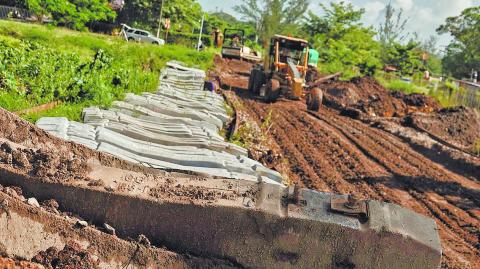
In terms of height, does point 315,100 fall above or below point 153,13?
below

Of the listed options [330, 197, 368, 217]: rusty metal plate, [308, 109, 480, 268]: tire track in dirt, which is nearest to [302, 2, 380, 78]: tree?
[308, 109, 480, 268]: tire track in dirt

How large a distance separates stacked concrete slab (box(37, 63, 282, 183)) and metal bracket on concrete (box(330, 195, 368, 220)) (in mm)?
1847

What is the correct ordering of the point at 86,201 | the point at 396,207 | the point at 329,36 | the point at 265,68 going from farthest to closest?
the point at 329,36 < the point at 265,68 < the point at 396,207 < the point at 86,201

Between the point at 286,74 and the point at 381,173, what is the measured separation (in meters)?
7.99

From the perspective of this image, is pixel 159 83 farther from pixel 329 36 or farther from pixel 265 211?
pixel 329 36

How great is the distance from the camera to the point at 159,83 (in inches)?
583

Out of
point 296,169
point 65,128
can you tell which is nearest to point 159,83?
point 296,169

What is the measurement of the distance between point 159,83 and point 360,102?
394 inches

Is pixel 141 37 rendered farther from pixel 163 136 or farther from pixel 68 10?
pixel 163 136

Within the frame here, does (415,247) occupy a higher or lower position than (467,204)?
higher

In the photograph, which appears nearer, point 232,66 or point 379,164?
point 379,164

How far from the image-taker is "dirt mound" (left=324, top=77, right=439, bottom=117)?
2100 cm

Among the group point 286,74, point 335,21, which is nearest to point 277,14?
point 335,21

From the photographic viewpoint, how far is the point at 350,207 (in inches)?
176
